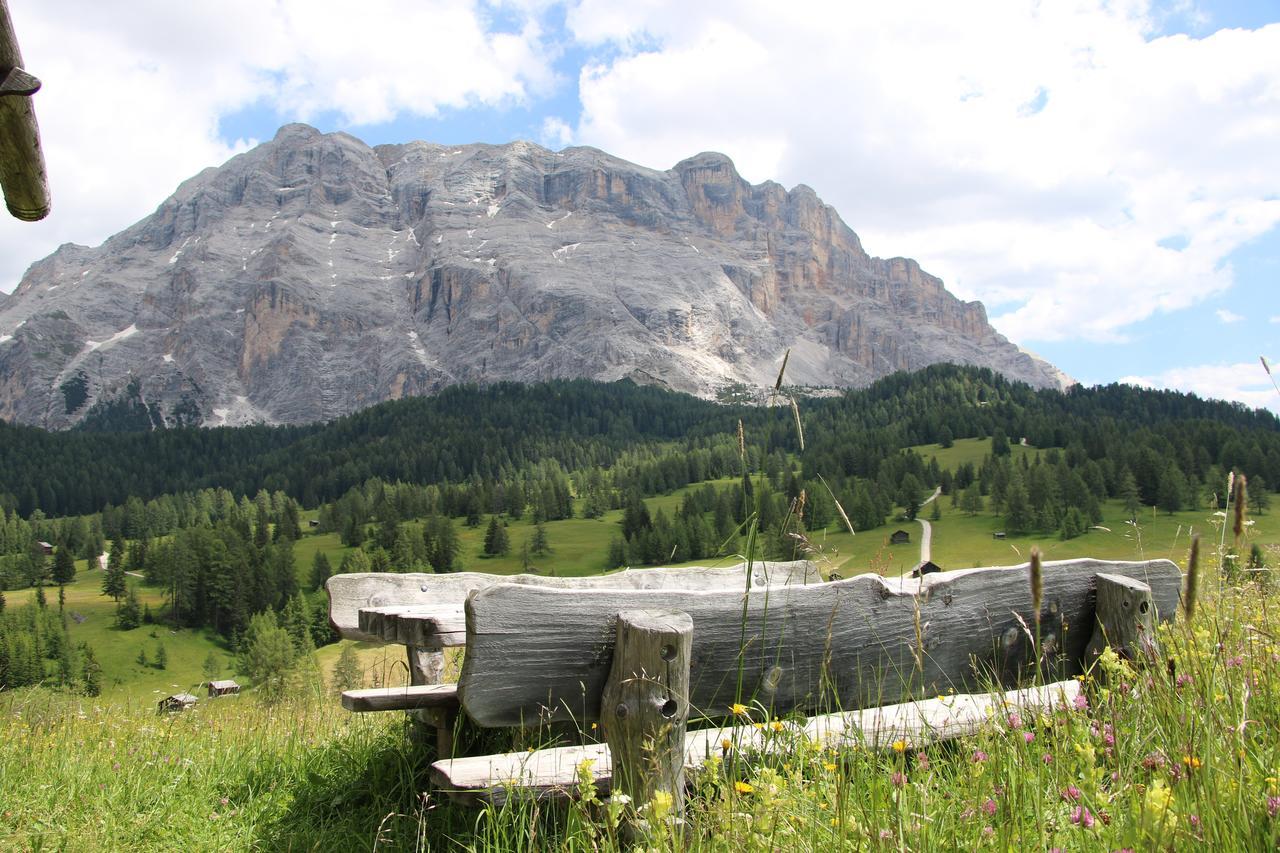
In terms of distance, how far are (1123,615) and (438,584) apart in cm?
474

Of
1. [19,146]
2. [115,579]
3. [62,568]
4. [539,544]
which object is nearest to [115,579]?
[115,579]

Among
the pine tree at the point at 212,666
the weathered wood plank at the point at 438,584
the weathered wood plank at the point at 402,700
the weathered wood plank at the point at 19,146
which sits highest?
the weathered wood plank at the point at 19,146

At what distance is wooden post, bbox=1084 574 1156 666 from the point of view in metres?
4.32

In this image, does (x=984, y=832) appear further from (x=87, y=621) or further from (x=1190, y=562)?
(x=87, y=621)

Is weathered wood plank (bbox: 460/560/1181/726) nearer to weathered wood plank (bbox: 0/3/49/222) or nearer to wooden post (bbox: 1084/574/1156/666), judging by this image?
wooden post (bbox: 1084/574/1156/666)

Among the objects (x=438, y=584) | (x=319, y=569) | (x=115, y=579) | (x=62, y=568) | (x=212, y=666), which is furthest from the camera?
(x=62, y=568)

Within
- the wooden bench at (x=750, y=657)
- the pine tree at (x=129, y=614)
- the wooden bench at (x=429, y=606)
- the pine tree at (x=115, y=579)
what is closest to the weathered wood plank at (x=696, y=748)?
the wooden bench at (x=750, y=657)

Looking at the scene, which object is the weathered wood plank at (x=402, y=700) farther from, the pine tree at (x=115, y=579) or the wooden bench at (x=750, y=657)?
the pine tree at (x=115, y=579)

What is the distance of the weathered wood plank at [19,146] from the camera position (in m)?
3.18

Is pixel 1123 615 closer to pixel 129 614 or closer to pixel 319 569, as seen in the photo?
pixel 129 614

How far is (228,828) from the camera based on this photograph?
4352 mm

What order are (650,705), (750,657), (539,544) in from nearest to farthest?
(650,705)
(750,657)
(539,544)

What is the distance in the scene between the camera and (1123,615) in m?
4.42

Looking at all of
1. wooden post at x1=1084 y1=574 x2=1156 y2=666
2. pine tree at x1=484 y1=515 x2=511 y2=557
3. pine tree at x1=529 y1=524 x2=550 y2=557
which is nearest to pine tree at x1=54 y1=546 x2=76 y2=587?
pine tree at x1=484 y1=515 x2=511 y2=557
